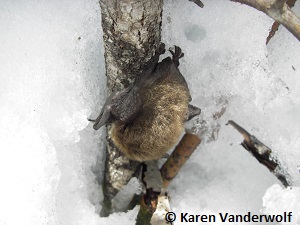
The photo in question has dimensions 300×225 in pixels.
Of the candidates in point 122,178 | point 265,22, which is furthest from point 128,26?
point 122,178

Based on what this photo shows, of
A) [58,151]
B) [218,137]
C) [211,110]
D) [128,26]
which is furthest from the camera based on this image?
[218,137]

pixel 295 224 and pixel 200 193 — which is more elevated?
pixel 295 224

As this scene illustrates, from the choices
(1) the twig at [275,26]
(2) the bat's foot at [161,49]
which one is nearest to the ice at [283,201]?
(1) the twig at [275,26]

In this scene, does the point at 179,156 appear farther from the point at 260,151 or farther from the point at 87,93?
the point at 87,93

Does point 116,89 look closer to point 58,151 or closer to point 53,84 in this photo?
point 53,84

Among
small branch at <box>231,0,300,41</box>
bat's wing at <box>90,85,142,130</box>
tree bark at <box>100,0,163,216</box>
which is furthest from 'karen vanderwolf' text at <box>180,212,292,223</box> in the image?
small branch at <box>231,0,300,41</box>

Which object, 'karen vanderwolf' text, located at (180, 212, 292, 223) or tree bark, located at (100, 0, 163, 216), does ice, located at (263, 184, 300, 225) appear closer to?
'karen vanderwolf' text, located at (180, 212, 292, 223)

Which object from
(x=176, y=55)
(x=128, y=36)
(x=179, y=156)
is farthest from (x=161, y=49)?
(x=179, y=156)
